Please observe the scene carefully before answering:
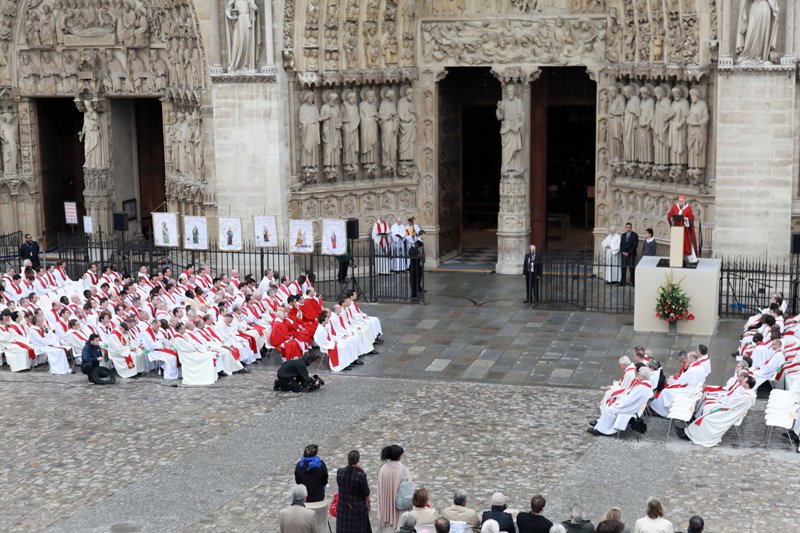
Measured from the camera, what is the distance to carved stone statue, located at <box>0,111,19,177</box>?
106 feet

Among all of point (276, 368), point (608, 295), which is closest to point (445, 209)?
point (608, 295)

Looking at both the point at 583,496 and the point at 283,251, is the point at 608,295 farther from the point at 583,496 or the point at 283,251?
the point at 583,496

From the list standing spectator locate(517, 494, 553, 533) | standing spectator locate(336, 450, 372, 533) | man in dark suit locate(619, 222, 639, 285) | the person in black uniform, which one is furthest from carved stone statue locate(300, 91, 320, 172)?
standing spectator locate(517, 494, 553, 533)

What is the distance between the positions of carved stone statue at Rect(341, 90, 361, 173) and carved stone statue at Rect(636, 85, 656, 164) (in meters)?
6.49

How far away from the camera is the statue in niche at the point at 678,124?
26.8 meters

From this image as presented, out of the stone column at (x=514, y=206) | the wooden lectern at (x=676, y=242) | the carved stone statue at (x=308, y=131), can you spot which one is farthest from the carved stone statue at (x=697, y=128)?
the carved stone statue at (x=308, y=131)

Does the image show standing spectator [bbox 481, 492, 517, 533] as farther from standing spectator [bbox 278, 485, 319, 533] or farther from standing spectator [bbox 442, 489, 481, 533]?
standing spectator [bbox 278, 485, 319, 533]

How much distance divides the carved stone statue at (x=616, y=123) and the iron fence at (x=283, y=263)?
5.33 meters

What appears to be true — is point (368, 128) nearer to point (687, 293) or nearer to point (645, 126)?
point (645, 126)

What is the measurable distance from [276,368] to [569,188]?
14.2 meters

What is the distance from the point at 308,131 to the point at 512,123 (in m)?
4.77

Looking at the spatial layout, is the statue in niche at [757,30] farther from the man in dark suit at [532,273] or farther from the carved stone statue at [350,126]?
the carved stone statue at [350,126]

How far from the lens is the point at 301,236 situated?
89.4ft

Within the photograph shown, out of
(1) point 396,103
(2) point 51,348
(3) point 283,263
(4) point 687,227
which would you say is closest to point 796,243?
(4) point 687,227
